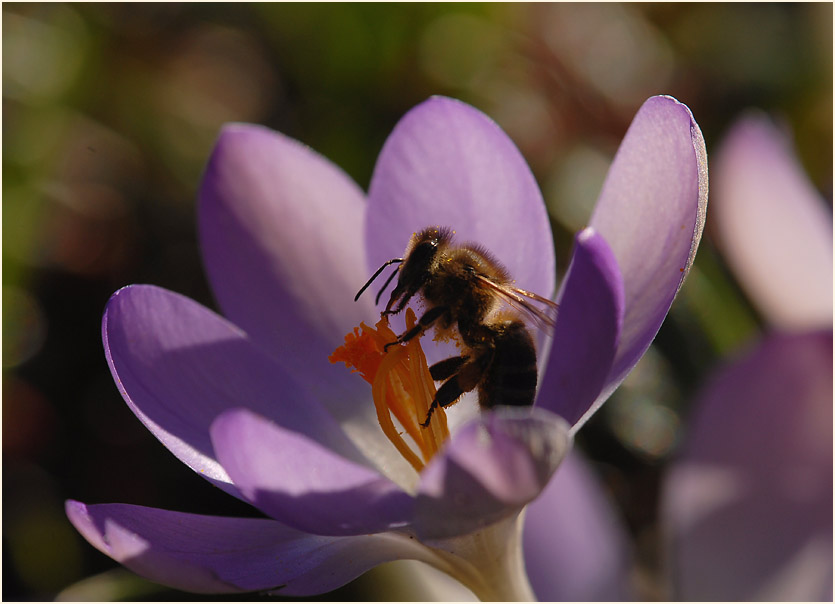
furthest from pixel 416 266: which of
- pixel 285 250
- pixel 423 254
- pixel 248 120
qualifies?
pixel 248 120

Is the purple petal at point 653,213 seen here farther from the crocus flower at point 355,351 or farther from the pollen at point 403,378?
the pollen at point 403,378

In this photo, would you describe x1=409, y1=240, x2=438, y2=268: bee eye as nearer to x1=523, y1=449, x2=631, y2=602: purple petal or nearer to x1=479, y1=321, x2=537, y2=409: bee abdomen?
x1=479, y1=321, x2=537, y2=409: bee abdomen

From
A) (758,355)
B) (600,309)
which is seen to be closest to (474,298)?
(600,309)

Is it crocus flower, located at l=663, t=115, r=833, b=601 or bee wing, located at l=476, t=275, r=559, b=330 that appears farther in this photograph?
crocus flower, located at l=663, t=115, r=833, b=601

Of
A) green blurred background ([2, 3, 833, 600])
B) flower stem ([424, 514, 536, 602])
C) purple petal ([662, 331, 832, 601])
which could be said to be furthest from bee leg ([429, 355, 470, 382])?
green blurred background ([2, 3, 833, 600])

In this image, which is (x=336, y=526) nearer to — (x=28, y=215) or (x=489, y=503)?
(x=489, y=503)

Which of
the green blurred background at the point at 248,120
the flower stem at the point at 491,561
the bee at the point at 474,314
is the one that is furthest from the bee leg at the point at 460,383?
the green blurred background at the point at 248,120
